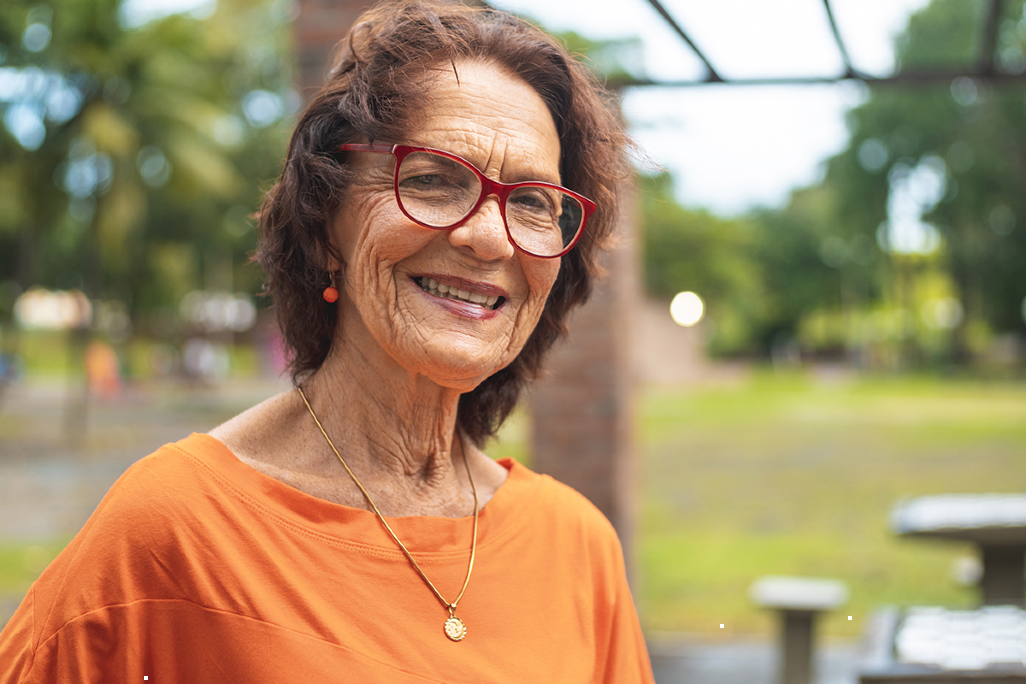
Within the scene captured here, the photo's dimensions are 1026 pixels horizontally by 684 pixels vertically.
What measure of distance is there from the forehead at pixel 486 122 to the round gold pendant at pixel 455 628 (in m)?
0.68

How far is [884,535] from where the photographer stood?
30.5ft

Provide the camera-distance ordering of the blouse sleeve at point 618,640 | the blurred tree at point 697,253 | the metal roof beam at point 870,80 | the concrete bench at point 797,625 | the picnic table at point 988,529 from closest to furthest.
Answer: the blouse sleeve at point 618,640, the metal roof beam at point 870,80, the picnic table at point 988,529, the concrete bench at point 797,625, the blurred tree at point 697,253

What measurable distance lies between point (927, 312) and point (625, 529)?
3338cm

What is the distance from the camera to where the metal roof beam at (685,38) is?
260 centimetres

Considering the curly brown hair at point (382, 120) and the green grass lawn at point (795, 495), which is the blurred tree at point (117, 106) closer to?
the green grass lawn at point (795, 495)

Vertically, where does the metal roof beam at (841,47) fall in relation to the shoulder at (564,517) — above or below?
above

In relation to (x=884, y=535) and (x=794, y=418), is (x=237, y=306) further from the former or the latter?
(x=884, y=535)

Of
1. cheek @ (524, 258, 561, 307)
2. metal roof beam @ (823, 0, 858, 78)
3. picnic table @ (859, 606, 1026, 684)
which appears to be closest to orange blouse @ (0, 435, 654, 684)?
cheek @ (524, 258, 561, 307)

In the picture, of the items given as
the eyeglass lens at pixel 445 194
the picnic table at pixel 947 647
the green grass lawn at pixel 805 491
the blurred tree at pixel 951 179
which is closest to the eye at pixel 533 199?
the eyeglass lens at pixel 445 194

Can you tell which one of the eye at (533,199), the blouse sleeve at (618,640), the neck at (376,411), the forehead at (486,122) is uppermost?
the forehead at (486,122)

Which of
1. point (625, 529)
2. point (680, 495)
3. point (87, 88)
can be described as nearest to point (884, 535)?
point (680, 495)

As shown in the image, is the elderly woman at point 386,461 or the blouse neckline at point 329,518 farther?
the blouse neckline at point 329,518

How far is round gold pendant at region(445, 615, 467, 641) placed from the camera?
52.8 inches

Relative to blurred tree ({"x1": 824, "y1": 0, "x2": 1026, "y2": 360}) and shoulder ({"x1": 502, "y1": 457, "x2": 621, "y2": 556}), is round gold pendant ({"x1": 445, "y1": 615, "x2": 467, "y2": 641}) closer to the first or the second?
shoulder ({"x1": 502, "y1": 457, "x2": 621, "y2": 556})
